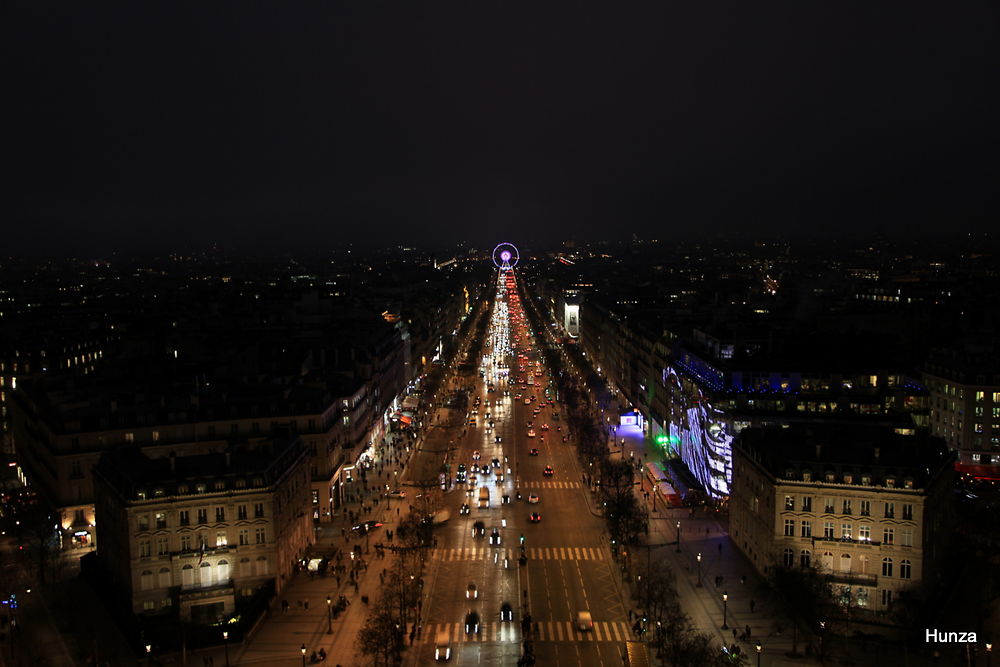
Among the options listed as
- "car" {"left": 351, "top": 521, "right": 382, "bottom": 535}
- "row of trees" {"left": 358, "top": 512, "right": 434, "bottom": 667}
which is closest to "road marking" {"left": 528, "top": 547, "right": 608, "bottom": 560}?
"row of trees" {"left": 358, "top": 512, "right": 434, "bottom": 667}

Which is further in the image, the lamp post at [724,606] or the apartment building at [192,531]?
the apartment building at [192,531]

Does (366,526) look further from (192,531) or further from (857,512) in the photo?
(857,512)

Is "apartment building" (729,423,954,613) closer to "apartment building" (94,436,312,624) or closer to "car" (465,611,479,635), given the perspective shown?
"car" (465,611,479,635)

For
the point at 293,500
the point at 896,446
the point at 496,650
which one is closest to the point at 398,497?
the point at 293,500

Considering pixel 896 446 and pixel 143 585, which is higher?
Result: pixel 896 446

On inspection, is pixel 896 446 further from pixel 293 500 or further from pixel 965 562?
pixel 293 500

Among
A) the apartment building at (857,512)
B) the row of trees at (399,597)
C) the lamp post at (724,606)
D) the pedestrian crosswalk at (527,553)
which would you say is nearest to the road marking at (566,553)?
the pedestrian crosswalk at (527,553)

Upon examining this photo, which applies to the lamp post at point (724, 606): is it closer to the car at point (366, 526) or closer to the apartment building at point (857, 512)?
the apartment building at point (857, 512)
